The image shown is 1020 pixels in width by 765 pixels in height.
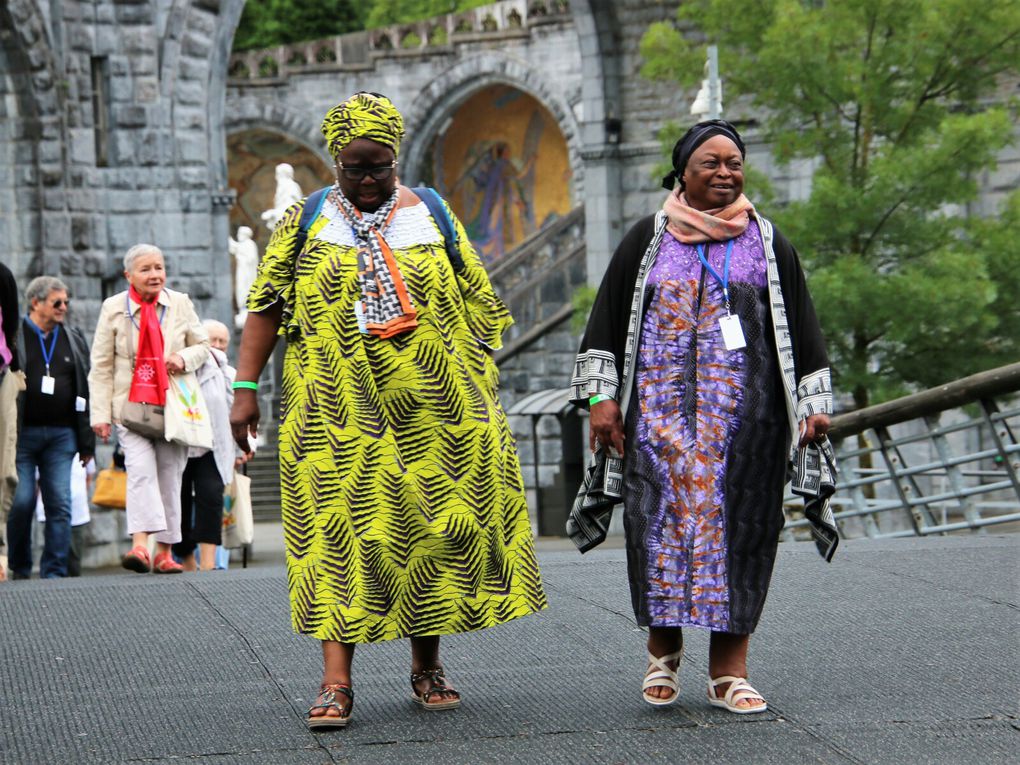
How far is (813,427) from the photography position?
564 cm

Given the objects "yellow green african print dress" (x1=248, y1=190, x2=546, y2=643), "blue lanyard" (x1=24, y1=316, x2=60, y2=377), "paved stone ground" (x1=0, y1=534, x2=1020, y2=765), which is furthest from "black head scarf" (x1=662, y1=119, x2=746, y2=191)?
"blue lanyard" (x1=24, y1=316, x2=60, y2=377)

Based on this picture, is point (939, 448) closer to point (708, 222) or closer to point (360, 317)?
point (708, 222)

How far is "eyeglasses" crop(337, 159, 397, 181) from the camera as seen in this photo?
5602mm

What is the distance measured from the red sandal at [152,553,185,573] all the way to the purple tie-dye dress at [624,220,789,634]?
5136 mm

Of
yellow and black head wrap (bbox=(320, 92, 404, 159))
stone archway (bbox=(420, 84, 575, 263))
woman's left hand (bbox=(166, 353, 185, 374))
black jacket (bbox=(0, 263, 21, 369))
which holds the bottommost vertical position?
woman's left hand (bbox=(166, 353, 185, 374))

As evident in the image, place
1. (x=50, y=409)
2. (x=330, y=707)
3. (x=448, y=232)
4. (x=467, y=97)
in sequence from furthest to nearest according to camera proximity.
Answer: (x=467, y=97)
(x=50, y=409)
(x=448, y=232)
(x=330, y=707)

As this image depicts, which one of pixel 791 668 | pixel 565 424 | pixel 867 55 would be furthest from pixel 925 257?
pixel 791 668

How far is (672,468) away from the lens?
221 inches

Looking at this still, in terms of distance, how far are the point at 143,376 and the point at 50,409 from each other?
1.04 m

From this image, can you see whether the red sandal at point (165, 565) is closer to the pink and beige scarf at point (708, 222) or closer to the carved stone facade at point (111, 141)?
the pink and beige scarf at point (708, 222)

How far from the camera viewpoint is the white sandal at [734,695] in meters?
5.52

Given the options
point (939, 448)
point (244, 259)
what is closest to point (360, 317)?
point (939, 448)

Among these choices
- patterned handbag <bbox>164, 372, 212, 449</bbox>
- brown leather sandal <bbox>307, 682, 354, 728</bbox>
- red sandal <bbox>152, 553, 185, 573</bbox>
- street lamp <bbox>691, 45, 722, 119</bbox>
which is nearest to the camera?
brown leather sandal <bbox>307, 682, 354, 728</bbox>

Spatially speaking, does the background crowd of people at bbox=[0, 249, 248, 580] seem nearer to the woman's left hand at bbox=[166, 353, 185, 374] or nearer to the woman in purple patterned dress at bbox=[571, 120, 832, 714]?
the woman's left hand at bbox=[166, 353, 185, 374]
